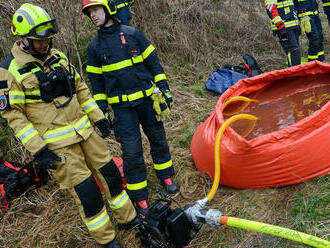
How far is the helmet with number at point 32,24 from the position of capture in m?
2.03

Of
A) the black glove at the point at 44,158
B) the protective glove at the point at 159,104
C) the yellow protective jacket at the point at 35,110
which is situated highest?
the yellow protective jacket at the point at 35,110

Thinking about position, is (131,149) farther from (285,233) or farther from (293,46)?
(293,46)

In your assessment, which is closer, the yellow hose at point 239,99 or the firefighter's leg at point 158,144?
the firefighter's leg at point 158,144

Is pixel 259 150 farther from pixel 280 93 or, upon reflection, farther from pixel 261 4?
pixel 261 4

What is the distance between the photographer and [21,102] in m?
2.10

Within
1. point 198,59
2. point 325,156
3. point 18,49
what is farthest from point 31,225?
point 198,59

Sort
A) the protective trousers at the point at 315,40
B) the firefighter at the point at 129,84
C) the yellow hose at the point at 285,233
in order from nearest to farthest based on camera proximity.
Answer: the yellow hose at the point at 285,233 < the firefighter at the point at 129,84 < the protective trousers at the point at 315,40

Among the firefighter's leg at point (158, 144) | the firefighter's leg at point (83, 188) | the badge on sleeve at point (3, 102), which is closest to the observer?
the badge on sleeve at point (3, 102)

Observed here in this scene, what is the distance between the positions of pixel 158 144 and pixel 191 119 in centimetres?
168

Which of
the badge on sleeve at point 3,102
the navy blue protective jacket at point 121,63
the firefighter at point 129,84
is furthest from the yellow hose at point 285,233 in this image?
the badge on sleeve at point 3,102

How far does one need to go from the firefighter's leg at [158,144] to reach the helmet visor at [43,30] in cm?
101

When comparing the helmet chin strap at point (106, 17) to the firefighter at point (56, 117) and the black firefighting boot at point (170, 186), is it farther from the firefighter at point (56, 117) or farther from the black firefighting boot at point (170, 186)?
the black firefighting boot at point (170, 186)

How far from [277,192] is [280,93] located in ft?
5.69

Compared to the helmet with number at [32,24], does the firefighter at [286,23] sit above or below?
below
